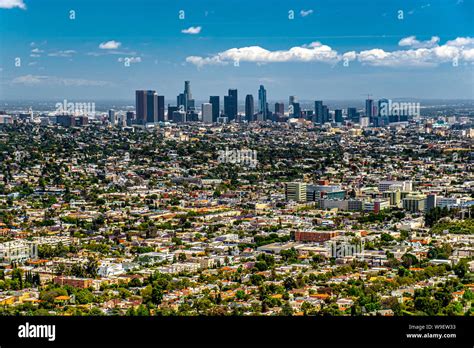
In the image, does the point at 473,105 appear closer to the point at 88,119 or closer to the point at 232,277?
the point at 232,277

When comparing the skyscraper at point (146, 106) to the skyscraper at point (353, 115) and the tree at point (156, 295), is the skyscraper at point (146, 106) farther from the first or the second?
the tree at point (156, 295)

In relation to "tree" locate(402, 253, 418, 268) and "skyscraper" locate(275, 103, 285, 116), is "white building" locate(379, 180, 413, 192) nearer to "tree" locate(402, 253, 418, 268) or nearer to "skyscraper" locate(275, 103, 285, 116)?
"skyscraper" locate(275, 103, 285, 116)

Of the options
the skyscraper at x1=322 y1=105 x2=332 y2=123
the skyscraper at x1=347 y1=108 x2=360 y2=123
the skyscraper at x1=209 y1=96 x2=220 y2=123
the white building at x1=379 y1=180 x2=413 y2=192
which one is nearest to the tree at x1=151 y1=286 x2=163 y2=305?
the skyscraper at x1=209 y1=96 x2=220 y2=123

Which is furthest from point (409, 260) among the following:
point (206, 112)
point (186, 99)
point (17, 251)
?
point (206, 112)

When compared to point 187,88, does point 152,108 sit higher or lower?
lower

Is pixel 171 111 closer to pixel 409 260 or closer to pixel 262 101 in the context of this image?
pixel 262 101
